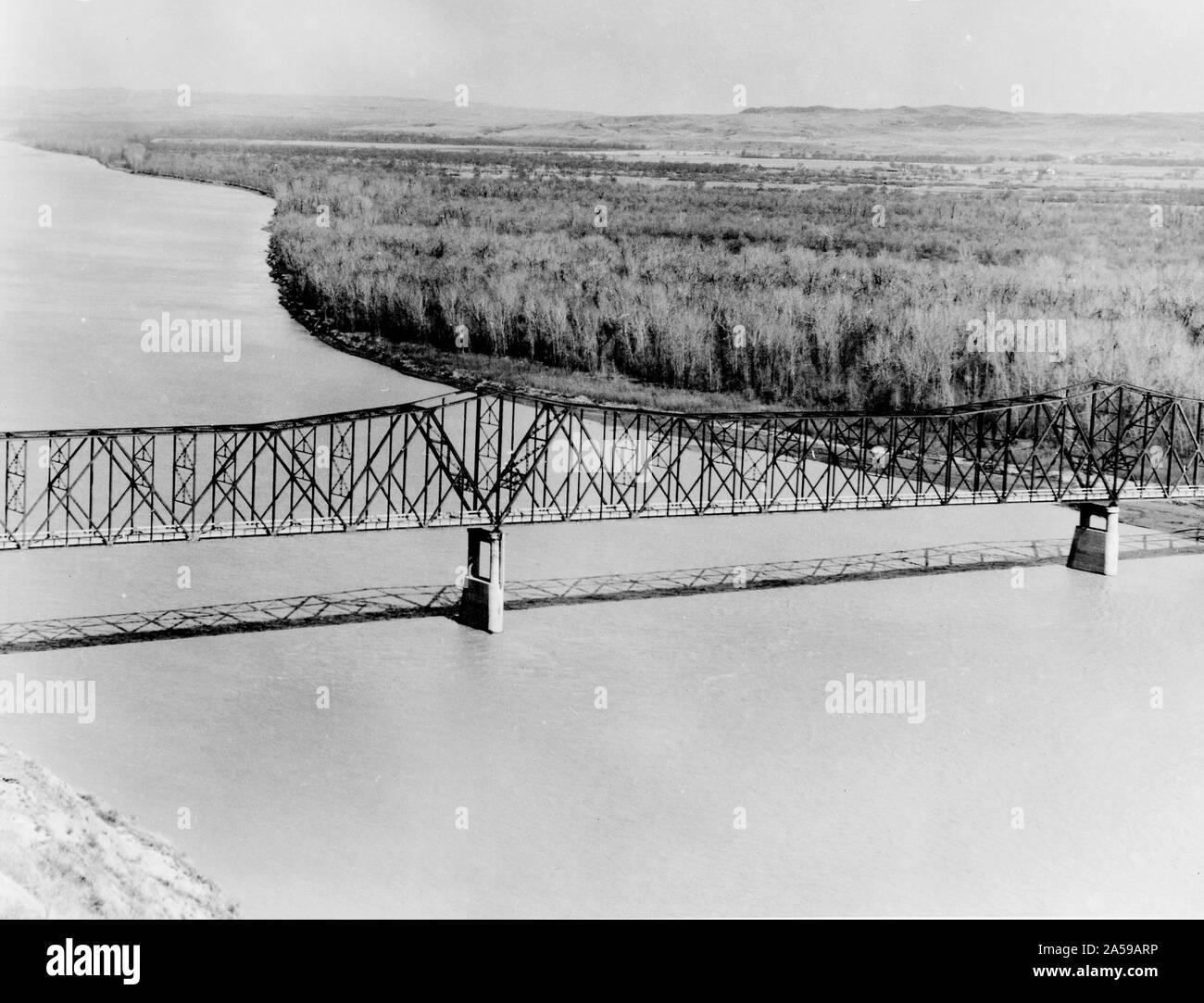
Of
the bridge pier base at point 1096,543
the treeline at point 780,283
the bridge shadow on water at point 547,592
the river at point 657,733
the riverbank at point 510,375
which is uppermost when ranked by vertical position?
the treeline at point 780,283

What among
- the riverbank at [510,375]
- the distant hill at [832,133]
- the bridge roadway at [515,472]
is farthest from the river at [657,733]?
the distant hill at [832,133]

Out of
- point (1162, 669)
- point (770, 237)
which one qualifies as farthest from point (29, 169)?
point (1162, 669)

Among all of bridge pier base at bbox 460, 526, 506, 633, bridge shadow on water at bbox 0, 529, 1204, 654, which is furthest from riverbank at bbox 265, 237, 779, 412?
bridge pier base at bbox 460, 526, 506, 633

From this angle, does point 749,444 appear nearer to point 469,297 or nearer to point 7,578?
point 469,297

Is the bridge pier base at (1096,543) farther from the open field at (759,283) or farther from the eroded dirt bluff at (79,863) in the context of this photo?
the eroded dirt bluff at (79,863)

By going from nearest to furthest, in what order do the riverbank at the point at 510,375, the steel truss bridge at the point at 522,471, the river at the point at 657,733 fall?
1. the river at the point at 657,733
2. the steel truss bridge at the point at 522,471
3. the riverbank at the point at 510,375

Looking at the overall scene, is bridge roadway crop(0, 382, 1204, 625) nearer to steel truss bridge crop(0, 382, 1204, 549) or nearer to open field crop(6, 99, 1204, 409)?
→ steel truss bridge crop(0, 382, 1204, 549)
